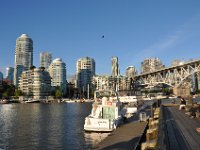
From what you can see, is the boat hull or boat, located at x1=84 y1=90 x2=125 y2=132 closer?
the boat hull

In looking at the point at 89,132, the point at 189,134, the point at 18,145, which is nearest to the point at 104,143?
the point at 189,134

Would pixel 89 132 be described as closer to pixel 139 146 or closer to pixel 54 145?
pixel 54 145

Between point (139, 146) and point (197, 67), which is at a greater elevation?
point (197, 67)

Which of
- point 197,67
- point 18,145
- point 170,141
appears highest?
point 197,67

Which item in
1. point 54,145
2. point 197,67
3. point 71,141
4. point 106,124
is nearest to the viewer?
point 54,145

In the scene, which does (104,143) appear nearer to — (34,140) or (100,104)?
(34,140)

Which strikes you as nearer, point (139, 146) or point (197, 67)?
point (139, 146)

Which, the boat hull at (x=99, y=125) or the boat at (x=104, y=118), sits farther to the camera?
the boat at (x=104, y=118)

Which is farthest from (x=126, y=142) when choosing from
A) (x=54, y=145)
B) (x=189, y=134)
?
(x=54, y=145)

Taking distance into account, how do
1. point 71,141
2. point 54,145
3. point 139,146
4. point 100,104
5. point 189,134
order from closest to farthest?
point 189,134 → point 139,146 → point 54,145 → point 71,141 → point 100,104

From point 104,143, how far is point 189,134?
7.03 m

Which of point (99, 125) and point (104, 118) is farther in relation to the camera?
point (104, 118)

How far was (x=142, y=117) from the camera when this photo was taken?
129 feet

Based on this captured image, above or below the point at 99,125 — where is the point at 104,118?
above
